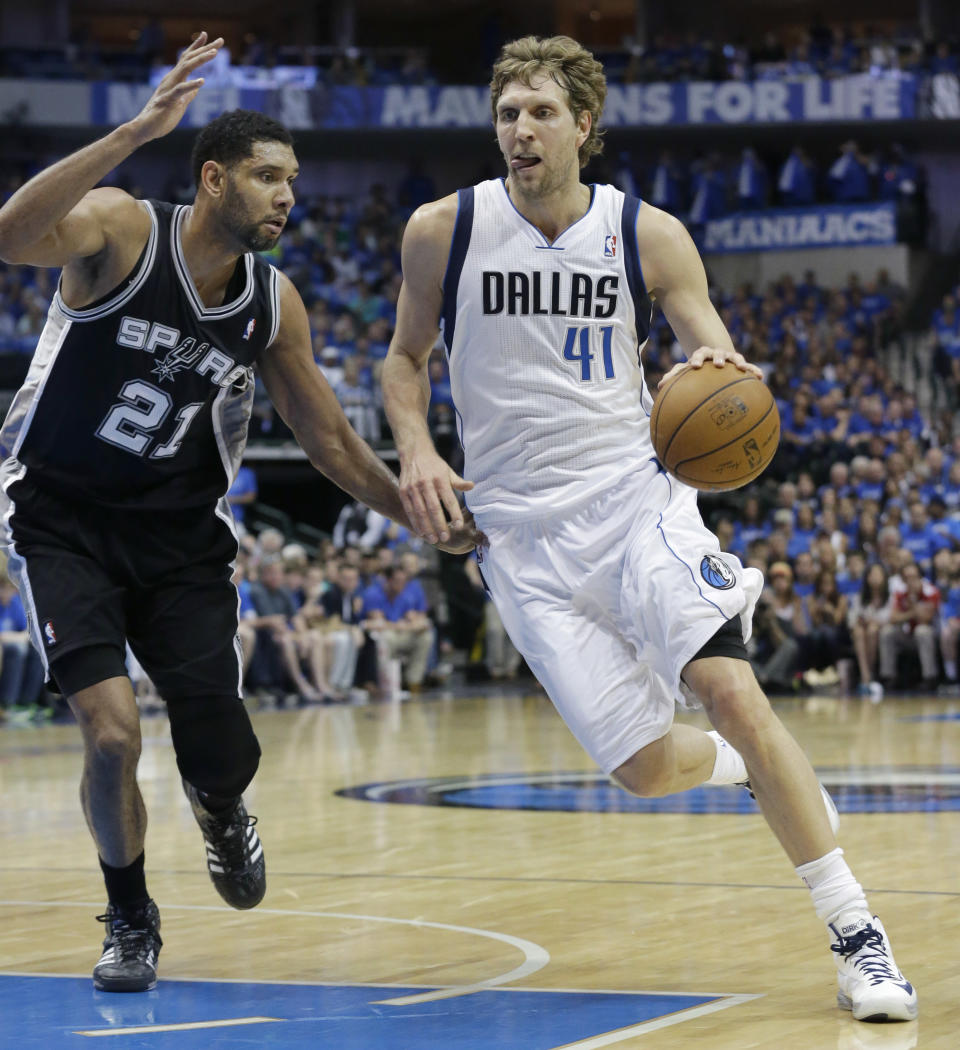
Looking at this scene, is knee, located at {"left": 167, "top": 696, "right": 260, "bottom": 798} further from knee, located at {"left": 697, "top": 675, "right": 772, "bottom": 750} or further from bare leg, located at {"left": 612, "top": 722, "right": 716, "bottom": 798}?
knee, located at {"left": 697, "top": 675, "right": 772, "bottom": 750}

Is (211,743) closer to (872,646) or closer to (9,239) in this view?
(9,239)

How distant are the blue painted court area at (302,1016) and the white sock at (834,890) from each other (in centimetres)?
37

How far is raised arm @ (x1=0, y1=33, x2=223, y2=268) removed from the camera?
4090 mm

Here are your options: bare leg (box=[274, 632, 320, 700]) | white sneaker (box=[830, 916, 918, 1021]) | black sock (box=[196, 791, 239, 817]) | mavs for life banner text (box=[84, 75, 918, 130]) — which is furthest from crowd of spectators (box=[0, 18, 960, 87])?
white sneaker (box=[830, 916, 918, 1021])

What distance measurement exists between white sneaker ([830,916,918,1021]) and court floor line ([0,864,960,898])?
5.59 ft

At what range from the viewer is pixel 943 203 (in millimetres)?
28125

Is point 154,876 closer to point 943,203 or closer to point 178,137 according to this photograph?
point 178,137

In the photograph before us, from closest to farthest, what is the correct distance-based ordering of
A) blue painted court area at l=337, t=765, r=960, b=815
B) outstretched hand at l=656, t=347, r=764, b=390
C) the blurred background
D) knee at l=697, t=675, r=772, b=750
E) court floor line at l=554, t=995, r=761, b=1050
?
court floor line at l=554, t=995, r=761, b=1050
knee at l=697, t=675, r=772, b=750
outstretched hand at l=656, t=347, r=764, b=390
blue painted court area at l=337, t=765, r=960, b=815
the blurred background

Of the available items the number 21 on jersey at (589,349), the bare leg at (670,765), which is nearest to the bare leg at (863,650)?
the bare leg at (670,765)

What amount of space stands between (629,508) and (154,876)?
9.20ft

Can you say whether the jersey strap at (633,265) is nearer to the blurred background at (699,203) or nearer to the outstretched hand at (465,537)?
the outstretched hand at (465,537)

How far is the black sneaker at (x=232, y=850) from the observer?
4.83 m

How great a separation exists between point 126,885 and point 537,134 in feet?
7.74

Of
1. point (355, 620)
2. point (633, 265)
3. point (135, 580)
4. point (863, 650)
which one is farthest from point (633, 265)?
point (863, 650)
